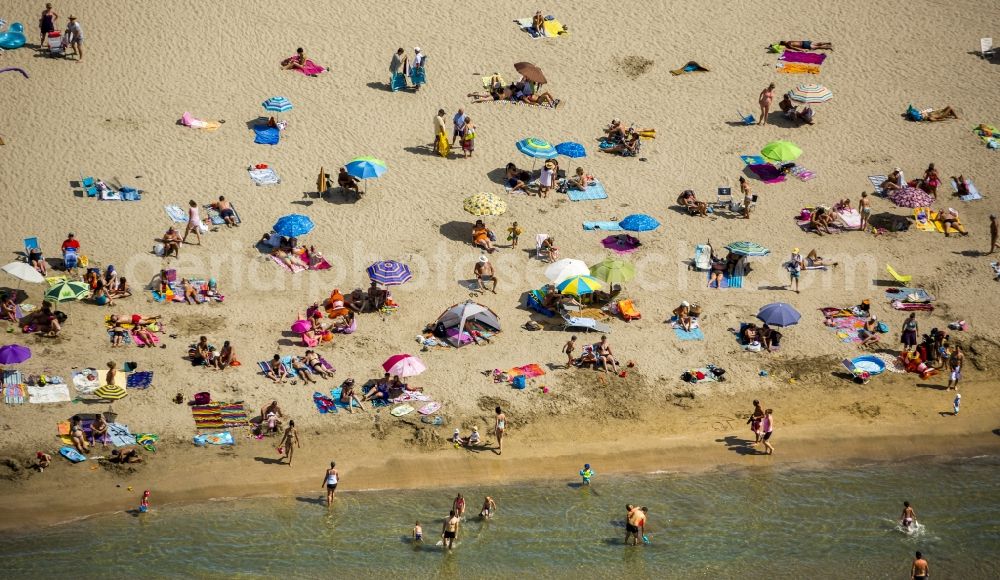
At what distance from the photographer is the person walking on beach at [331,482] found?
106 ft

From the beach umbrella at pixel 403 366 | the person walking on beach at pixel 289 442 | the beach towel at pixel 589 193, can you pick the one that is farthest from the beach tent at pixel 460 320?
the beach towel at pixel 589 193

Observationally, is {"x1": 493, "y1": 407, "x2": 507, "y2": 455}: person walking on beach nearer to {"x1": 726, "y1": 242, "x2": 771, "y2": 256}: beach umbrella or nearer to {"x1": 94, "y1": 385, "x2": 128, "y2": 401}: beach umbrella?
{"x1": 94, "y1": 385, "x2": 128, "y2": 401}: beach umbrella

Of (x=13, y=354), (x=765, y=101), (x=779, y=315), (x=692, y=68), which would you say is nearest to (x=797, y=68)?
(x=765, y=101)

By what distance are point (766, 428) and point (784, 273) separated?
7777mm

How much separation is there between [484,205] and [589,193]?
4274 mm

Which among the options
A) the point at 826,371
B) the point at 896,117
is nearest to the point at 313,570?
the point at 826,371

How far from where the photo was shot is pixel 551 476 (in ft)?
113

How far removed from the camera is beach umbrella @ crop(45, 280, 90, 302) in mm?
35531

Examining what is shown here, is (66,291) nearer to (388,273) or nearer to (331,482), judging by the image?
(388,273)

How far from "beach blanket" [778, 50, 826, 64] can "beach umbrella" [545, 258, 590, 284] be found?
1705cm

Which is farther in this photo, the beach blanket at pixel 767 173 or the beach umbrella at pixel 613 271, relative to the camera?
the beach blanket at pixel 767 173

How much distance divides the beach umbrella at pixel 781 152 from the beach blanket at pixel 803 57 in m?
7.46

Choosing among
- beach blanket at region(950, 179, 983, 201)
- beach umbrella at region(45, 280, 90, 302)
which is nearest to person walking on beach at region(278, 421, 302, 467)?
beach umbrella at region(45, 280, 90, 302)

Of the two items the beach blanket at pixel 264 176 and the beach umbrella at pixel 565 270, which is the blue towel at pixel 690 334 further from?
the beach blanket at pixel 264 176
